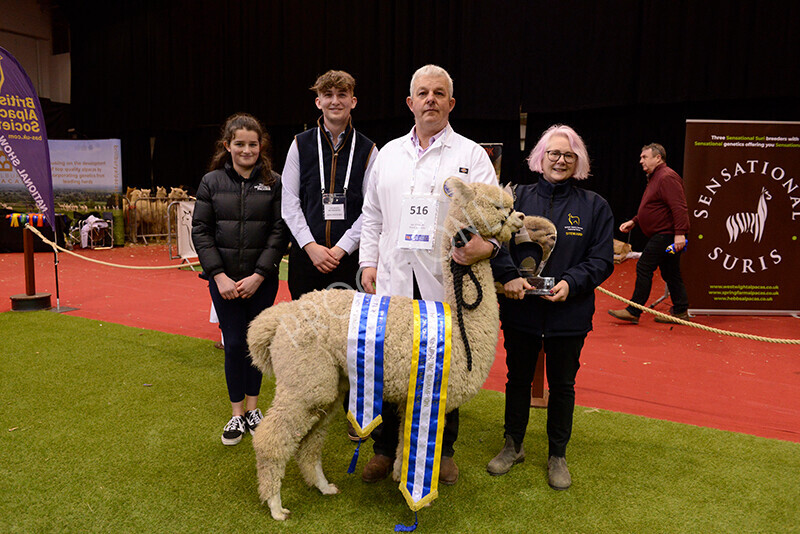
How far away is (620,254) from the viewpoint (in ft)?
31.2

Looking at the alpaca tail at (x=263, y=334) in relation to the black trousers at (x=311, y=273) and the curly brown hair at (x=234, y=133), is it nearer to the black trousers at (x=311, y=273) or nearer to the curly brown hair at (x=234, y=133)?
the black trousers at (x=311, y=273)

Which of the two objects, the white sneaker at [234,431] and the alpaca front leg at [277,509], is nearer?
the alpaca front leg at [277,509]

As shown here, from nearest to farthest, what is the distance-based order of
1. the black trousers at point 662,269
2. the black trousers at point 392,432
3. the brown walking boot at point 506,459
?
the black trousers at point 392,432, the brown walking boot at point 506,459, the black trousers at point 662,269

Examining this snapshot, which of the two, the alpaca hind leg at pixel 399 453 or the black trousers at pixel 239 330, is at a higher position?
the black trousers at pixel 239 330

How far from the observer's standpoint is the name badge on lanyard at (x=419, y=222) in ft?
6.82

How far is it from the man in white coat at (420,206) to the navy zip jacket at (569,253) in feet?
1.00

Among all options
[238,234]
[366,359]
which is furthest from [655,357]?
[238,234]

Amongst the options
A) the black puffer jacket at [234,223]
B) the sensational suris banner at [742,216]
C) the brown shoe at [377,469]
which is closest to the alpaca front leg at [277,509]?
the brown shoe at [377,469]

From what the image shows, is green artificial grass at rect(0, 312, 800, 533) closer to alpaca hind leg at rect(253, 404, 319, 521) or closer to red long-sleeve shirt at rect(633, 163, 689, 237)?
alpaca hind leg at rect(253, 404, 319, 521)

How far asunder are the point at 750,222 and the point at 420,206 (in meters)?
5.07

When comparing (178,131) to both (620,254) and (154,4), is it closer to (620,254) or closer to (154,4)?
(154,4)

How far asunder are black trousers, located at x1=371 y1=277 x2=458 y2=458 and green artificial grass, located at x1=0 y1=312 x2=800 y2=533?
0.16 metres

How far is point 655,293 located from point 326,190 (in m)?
5.83

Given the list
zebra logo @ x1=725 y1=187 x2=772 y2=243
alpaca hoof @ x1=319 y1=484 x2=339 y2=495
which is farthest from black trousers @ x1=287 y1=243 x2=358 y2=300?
zebra logo @ x1=725 y1=187 x2=772 y2=243
